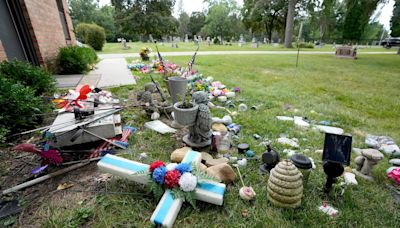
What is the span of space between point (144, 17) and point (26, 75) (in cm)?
3403

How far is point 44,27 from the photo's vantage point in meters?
5.03

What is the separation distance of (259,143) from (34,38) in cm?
542

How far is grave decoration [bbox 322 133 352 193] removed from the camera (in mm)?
1346

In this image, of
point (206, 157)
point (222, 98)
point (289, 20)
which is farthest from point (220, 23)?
point (206, 157)

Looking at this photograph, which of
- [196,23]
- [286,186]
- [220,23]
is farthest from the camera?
[196,23]

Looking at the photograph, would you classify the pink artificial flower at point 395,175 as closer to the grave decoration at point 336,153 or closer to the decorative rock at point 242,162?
the grave decoration at point 336,153

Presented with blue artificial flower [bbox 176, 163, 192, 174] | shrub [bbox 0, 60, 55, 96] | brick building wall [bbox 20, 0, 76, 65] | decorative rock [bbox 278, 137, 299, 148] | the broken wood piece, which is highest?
brick building wall [bbox 20, 0, 76, 65]

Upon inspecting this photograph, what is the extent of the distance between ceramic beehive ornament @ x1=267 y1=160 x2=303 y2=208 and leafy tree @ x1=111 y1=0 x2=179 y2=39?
35.0 m

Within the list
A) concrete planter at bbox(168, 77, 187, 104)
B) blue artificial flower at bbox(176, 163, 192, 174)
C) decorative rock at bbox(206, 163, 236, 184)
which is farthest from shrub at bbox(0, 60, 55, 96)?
decorative rock at bbox(206, 163, 236, 184)

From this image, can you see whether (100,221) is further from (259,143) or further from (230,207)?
(259,143)

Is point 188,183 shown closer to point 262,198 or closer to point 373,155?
point 262,198

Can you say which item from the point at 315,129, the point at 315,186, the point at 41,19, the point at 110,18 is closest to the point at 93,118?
the point at 315,186

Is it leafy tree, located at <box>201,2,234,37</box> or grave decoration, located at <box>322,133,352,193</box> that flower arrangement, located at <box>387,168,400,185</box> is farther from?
leafy tree, located at <box>201,2,234,37</box>

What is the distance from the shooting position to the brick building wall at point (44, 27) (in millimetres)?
4375
